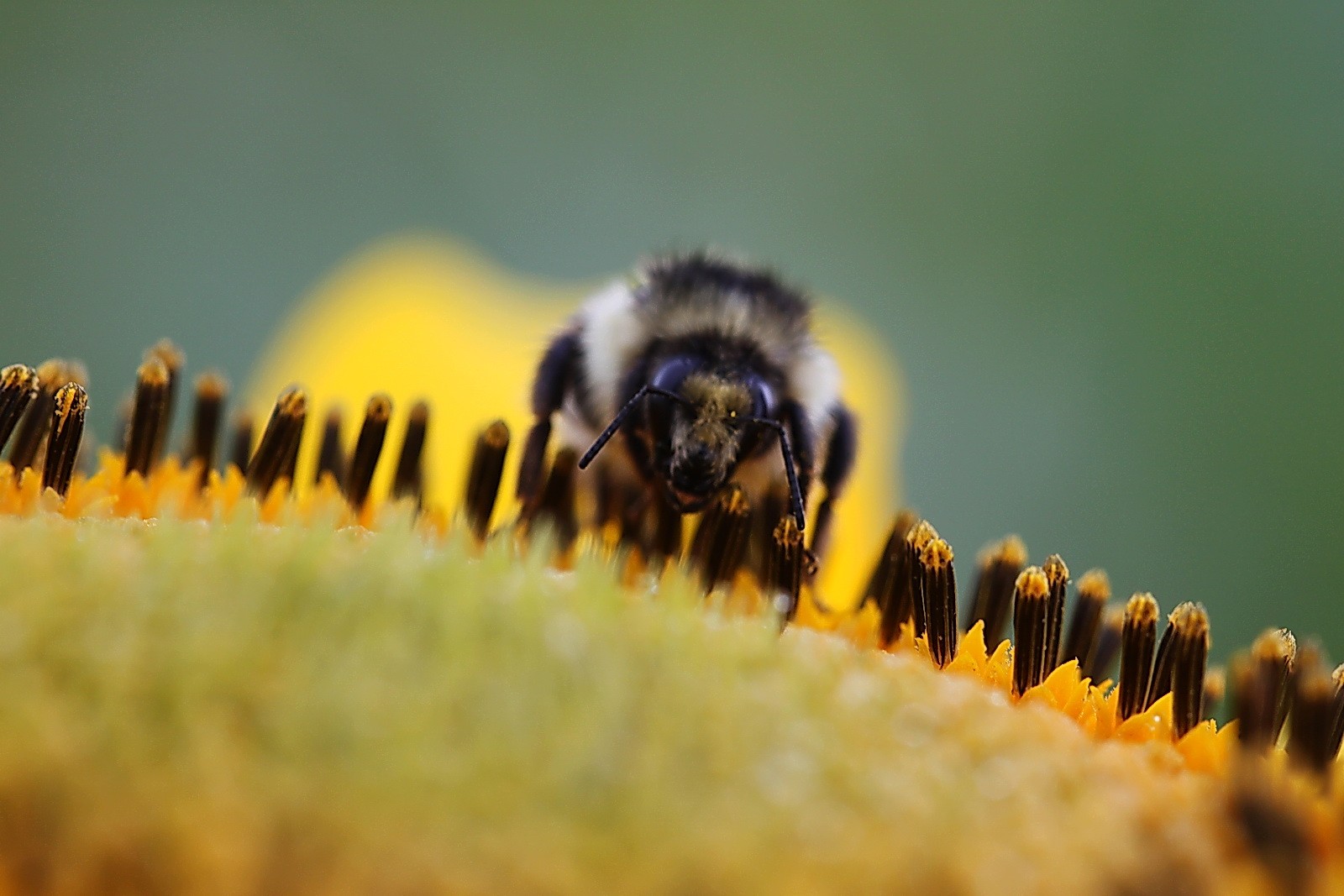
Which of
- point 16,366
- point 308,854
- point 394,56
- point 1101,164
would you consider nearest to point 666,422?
point 16,366

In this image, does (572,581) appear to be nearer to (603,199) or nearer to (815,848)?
(815,848)

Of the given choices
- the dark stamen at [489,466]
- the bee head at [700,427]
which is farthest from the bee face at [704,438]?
the dark stamen at [489,466]

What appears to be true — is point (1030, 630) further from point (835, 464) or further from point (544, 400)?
point (544, 400)

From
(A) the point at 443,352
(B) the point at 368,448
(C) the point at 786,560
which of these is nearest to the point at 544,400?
(B) the point at 368,448

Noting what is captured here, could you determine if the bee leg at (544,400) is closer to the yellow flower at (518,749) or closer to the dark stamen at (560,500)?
the dark stamen at (560,500)

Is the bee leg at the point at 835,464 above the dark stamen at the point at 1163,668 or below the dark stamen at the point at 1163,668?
above

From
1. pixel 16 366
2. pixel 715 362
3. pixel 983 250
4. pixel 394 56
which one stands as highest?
pixel 394 56
